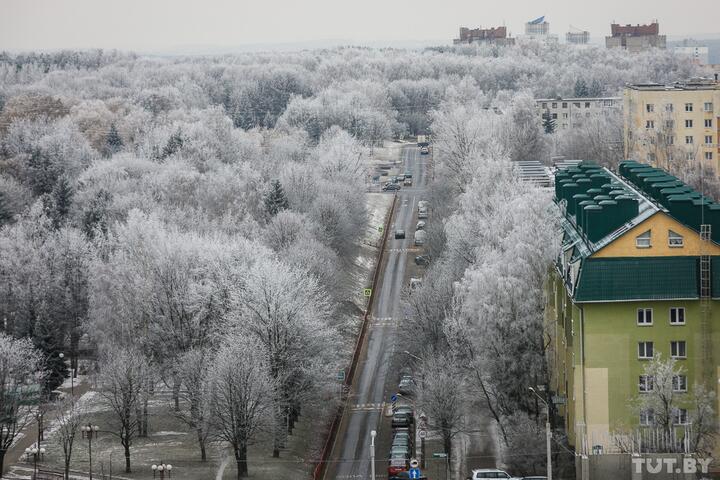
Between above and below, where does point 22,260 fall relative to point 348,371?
above

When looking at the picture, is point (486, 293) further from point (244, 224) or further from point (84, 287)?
point (244, 224)

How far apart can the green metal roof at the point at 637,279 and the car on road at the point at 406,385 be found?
1707cm

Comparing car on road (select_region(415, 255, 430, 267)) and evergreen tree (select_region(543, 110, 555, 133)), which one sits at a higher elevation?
evergreen tree (select_region(543, 110, 555, 133))

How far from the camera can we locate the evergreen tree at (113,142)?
5074 inches

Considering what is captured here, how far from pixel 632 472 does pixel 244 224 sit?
1665 inches

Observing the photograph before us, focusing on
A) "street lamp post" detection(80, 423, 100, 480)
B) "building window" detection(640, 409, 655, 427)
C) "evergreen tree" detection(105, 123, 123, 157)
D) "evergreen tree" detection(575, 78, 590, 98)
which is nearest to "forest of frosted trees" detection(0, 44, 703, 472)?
"street lamp post" detection(80, 423, 100, 480)

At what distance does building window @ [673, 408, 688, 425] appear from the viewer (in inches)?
1692

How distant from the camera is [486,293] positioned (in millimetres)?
49594

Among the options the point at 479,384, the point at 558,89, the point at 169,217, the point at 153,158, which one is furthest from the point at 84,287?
the point at 558,89

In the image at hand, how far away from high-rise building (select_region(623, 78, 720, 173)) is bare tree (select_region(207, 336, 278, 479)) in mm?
58615

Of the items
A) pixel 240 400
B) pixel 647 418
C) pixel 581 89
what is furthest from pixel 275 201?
pixel 581 89

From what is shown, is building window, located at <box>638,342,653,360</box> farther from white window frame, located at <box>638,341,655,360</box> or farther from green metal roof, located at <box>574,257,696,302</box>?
green metal roof, located at <box>574,257,696,302</box>

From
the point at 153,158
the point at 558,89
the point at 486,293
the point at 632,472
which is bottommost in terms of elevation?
the point at 632,472

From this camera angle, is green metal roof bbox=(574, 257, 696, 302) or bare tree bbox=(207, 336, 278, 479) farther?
bare tree bbox=(207, 336, 278, 479)
